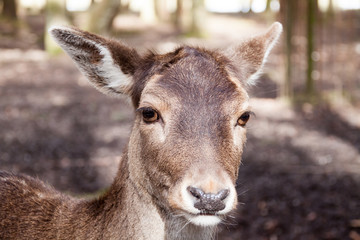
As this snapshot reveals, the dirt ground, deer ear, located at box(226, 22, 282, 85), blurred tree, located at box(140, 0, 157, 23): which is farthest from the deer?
blurred tree, located at box(140, 0, 157, 23)

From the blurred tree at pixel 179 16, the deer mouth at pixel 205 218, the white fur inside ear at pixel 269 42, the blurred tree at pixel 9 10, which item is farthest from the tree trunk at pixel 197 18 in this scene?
the deer mouth at pixel 205 218

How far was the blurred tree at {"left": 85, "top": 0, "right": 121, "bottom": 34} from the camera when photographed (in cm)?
1711

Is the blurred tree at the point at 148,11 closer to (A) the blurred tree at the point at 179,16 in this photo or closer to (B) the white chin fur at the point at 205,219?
(A) the blurred tree at the point at 179,16

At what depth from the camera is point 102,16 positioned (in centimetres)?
1714

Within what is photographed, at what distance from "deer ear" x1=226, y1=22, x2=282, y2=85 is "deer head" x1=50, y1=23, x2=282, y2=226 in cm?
23

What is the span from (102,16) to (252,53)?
44.7 feet

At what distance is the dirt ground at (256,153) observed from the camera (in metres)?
6.91

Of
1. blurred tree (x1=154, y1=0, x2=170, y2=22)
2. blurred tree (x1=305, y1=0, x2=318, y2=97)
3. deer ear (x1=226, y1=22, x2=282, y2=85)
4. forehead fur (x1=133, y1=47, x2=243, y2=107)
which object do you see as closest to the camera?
forehead fur (x1=133, y1=47, x2=243, y2=107)

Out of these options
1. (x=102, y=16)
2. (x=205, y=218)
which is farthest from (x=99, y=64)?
(x=102, y=16)

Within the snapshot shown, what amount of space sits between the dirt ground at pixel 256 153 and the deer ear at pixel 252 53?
2.22ft

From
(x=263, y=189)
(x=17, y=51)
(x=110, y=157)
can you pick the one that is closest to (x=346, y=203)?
(x=263, y=189)

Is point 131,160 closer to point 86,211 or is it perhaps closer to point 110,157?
point 86,211

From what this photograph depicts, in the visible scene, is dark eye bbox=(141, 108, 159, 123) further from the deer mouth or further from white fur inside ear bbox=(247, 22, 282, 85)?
white fur inside ear bbox=(247, 22, 282, 85)

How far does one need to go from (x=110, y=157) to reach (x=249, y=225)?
3.28m
